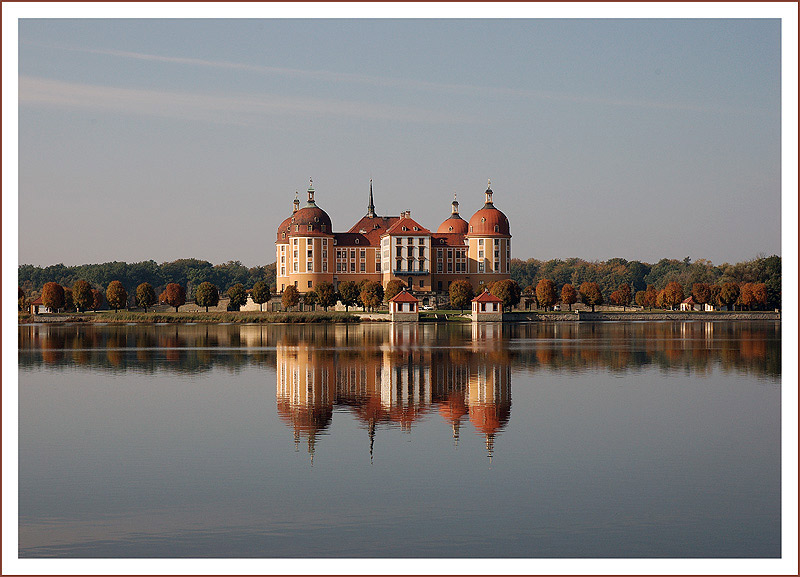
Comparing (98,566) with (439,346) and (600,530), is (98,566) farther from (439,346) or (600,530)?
(439,346)

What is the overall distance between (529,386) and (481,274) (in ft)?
215

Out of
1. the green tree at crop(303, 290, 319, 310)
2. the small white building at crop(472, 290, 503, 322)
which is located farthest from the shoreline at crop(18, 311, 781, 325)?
the green tree at crop(303, 290, 319, 310)

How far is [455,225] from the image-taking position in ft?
302

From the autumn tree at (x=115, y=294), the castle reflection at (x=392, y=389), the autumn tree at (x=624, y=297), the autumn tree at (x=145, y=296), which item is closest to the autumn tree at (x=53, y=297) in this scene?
the autumn tree at (x=115, y=294)

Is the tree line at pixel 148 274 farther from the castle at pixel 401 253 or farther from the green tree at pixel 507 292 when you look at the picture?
the green tree at pixel 507 292

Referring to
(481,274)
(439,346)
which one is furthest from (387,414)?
(481,274)

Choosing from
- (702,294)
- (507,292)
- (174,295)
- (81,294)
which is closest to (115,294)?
(81,294)

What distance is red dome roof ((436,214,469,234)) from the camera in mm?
91625

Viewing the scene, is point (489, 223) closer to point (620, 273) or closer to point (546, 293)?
point (546, 293)

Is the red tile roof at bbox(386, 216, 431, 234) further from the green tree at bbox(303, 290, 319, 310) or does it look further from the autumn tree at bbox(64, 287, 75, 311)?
the autumn tree at bbox(64, 287, 75, 311)

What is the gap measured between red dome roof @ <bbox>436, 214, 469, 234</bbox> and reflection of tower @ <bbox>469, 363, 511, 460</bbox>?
217 ft

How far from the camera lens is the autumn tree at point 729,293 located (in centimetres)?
7431

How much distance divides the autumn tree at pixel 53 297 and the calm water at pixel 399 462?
4592 cm

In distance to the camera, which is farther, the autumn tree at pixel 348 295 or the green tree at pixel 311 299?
the green tree at pixel 311 299
